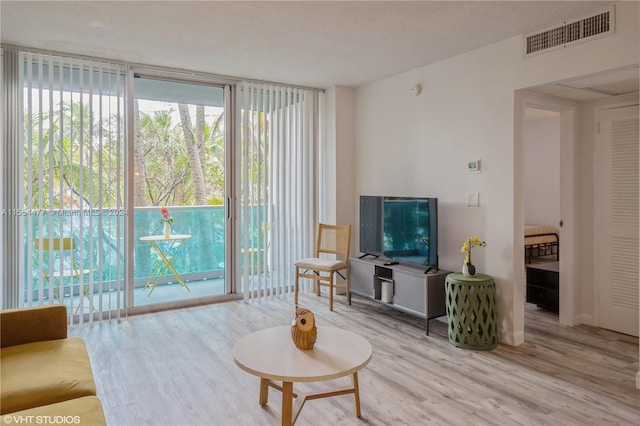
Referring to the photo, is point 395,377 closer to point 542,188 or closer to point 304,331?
point 304,331

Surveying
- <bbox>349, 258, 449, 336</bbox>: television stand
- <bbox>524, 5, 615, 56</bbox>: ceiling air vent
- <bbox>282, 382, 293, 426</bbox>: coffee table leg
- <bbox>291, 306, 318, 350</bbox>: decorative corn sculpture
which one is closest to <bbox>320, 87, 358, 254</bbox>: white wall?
<bbox>349, 258, 449, 336</bbox>: television stand

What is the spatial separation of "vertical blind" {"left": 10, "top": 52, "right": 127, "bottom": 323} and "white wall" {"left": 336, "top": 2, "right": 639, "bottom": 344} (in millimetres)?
2787

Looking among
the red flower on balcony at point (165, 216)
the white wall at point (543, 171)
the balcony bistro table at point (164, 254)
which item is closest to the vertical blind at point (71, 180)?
the balcony bistro table at point (164, 254)

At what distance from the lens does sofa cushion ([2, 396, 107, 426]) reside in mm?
1530

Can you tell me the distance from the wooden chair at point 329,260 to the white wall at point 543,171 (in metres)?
2.95

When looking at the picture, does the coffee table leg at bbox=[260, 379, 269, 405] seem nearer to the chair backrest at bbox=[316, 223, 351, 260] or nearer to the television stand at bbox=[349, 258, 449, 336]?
the television stand at bbox=[349, 258, 449, 336]

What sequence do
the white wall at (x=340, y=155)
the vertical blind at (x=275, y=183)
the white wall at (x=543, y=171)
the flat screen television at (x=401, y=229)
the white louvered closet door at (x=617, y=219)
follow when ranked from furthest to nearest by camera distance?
the white wall at (x=543, y=171) < the white wall at (x=340, y=155) < the vertical blind at (x=275, y=183) < the flat screen television at (x=401, y=229) < the white louvered closet door at (x=617, y=219)

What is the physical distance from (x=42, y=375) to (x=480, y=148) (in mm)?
3442

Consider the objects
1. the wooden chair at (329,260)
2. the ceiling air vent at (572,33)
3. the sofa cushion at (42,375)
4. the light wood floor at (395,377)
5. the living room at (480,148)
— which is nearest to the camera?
→ the sofa cushion at (42,375)

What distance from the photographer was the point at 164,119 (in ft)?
22.9

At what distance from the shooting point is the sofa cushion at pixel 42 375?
1.76 metres

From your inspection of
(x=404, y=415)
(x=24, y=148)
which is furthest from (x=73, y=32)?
(x=404, y=415)

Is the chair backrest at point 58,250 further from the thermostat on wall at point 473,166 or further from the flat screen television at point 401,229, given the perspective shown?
the thermostat on wall at point 473,166

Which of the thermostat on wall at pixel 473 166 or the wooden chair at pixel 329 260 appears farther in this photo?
the wooden chair at pixel 329 260
